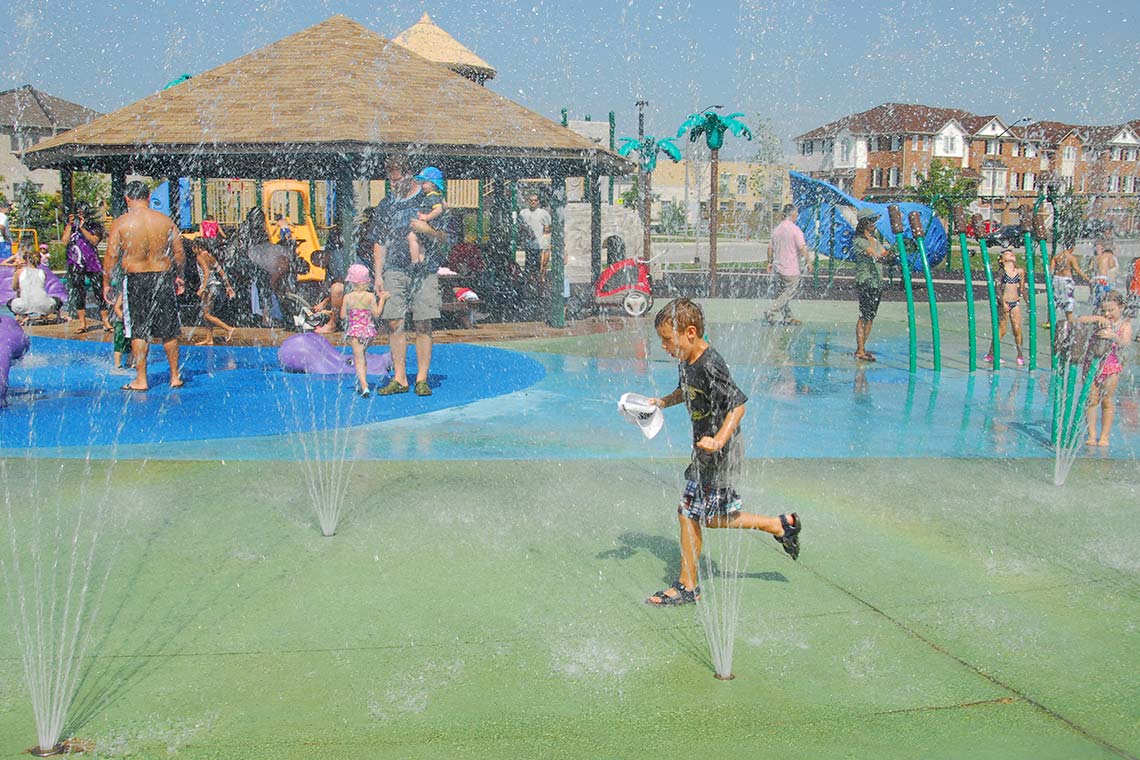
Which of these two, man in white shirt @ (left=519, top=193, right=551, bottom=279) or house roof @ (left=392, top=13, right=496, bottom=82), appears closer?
man in white shirt @ (left=519, top=193, right=551, bottom=279)

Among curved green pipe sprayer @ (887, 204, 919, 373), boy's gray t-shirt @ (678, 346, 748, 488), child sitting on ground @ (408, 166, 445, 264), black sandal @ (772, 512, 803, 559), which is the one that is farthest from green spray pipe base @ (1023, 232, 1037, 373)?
boy's gray t-shirt @ (678, 346, 748, 488)

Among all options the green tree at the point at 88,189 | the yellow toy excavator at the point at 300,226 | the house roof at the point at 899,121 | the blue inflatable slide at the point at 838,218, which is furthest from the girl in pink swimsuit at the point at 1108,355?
the house roof at the point at 899,121

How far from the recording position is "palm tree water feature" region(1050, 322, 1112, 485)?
24.1 ft

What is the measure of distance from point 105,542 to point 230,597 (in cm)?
113

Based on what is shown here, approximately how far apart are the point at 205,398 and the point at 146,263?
51.4 inches

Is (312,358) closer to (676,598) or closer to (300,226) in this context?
(676,598)

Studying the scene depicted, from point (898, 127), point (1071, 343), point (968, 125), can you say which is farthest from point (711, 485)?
point (968, 125)

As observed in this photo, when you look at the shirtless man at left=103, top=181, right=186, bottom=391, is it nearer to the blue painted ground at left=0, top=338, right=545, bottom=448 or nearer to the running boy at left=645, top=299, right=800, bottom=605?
the blue painted ground at left=0, top=338, right=545, bottom=448

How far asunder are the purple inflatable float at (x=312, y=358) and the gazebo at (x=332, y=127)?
2.98 meters

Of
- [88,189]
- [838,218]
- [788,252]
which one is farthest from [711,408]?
[88,189]

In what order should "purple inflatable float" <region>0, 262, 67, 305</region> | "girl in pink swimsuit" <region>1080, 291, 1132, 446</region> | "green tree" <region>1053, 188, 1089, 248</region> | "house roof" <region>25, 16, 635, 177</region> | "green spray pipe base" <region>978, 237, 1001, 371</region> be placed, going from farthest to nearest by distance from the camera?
"green tree" <region>1053, 188, 1089, 248</region>
"purple inflatable float" <region>0, 262, 67, 305</region>
"house roof" <region>25, 16, 635, 177</region>
"green spray pipe base" <region>978, 237, 1001, 371</region>
"girl in pink swimsuit" <region>1080, 291, 1132, 446</region>

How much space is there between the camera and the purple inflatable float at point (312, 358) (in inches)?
436

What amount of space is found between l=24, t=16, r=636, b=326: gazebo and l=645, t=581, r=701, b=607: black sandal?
9.54 meters

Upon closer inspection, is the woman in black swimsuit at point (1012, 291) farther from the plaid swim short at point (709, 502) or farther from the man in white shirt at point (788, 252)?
the plaid swim short at point (709, 502)
